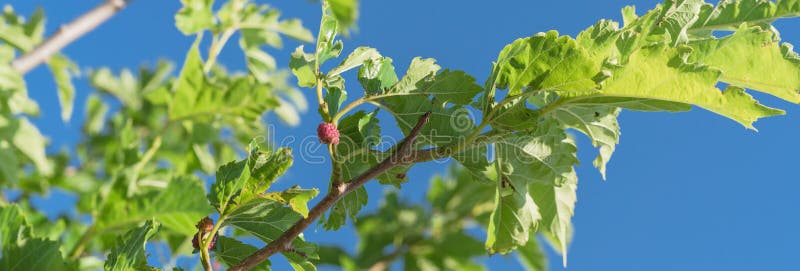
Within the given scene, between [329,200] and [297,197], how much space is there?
→ 1.8 inches

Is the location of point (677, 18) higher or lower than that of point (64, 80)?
lower

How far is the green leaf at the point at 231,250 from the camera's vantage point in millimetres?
1058

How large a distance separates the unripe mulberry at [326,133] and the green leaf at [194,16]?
0.82m

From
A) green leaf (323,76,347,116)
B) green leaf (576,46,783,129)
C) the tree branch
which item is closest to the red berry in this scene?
green leaf (323,76,347,116)

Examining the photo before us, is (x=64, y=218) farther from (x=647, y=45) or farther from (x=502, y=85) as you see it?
(x=647, y=45)

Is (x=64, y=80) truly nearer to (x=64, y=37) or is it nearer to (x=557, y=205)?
(x=64, y=37)

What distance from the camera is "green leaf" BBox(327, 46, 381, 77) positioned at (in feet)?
3.36

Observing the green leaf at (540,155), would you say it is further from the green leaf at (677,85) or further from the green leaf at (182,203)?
the green leaf at (182,203)

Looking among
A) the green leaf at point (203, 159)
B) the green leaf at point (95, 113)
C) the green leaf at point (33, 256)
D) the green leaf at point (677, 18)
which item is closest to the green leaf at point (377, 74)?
the green leaf at point (677, 18)

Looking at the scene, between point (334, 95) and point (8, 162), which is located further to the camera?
point (8, 162)

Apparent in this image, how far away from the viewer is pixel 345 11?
2.10 m

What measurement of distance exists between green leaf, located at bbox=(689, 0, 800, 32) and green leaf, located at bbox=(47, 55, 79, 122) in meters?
1.40

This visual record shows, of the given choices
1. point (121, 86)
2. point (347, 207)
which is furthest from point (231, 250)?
point (121, 86)

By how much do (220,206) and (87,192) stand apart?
137cm
